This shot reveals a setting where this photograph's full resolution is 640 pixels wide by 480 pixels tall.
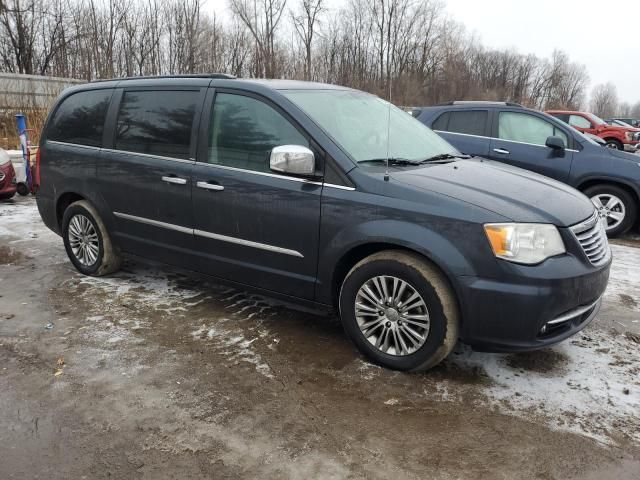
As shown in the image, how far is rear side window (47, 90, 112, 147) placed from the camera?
4.71 metres

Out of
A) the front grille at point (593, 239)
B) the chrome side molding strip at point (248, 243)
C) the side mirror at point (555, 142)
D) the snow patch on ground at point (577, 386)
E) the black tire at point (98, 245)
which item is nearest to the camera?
the snow patch on ground at point (577, 386)

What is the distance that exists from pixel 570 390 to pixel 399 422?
1.12 metres

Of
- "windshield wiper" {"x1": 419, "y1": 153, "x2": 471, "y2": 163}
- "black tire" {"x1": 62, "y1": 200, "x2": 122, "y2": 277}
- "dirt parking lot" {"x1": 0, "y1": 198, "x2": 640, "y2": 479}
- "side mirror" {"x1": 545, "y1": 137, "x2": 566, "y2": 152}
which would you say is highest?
"side mirror" {"x1": 545, "y1": 137, "x2": 566, "y2": 152}

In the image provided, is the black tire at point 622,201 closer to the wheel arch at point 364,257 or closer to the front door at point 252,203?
the wheel arch at point 364,257

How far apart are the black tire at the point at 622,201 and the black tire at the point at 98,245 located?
6185 millimetres

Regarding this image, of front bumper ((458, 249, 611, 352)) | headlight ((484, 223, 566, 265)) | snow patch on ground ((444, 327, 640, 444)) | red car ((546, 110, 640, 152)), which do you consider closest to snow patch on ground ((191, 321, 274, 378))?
snow patch on ground ((444, 327, 640, 444))

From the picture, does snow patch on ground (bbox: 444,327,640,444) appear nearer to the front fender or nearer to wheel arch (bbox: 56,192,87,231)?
the front fender

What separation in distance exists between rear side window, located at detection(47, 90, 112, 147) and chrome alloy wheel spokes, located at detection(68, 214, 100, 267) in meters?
0.75

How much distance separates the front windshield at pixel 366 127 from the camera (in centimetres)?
357

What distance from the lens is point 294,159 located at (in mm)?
3309

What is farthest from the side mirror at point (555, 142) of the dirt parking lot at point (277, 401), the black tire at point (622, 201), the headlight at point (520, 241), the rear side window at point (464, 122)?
the headlight at point (520, 241)

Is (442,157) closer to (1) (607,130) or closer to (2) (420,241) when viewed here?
(2) (420,241)

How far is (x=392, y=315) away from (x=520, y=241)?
88cm

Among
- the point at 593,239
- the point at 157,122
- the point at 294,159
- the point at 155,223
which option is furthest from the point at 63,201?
the point at 593,239
